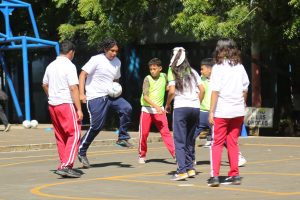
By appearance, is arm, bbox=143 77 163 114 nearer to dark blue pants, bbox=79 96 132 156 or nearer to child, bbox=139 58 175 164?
child, bbox=139 58 175 164

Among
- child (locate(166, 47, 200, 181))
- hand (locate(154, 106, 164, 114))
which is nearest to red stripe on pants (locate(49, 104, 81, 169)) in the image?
child (locate(166, 47, 200, 181))

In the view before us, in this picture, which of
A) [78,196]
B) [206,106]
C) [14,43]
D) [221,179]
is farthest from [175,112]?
[14,43]

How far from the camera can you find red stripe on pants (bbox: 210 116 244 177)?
36.2ft

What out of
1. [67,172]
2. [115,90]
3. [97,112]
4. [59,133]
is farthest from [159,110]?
[67,172]

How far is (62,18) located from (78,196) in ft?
66.1

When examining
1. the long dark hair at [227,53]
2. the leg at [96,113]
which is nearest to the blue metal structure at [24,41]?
the leg at [96,113]

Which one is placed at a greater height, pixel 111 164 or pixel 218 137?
pixel 218 137

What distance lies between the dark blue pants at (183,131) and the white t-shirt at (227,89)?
94 centimetres

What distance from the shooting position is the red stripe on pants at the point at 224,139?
11039mm

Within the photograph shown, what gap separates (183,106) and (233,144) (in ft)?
3.63

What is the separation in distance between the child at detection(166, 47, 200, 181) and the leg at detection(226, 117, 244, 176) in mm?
853

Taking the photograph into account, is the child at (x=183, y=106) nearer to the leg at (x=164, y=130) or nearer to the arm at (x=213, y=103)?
the arm at (x=213, y=103)

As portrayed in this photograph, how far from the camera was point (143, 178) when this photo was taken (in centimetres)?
1211

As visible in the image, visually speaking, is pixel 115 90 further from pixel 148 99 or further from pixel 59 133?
pixel 59 133
